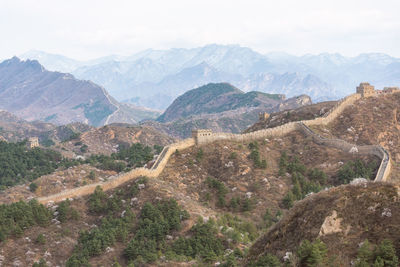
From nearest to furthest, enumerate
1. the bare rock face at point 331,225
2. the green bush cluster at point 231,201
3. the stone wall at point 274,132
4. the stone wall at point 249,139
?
the bare rock face at point 331,225, the green bush cluster at point 231,201, the stone wall at point 249,139, the stone wall at point 274,132

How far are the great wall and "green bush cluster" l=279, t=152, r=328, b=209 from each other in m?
9.98

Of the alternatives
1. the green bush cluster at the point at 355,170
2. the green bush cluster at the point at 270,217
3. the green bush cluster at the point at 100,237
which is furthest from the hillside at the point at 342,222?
the green bush cluster at the point at 355,170

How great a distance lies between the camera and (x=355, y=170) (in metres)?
84.8

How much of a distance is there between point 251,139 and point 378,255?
74.3 meters

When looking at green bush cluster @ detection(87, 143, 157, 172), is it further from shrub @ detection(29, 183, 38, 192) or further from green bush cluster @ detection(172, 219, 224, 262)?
green bush cluster @ detection(172, 219, 224, 262)

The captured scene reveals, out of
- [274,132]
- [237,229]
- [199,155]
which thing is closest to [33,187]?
[199,155]

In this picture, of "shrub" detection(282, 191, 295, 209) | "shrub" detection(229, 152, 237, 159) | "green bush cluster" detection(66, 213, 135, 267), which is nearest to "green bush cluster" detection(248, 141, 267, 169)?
"shrub" detection(229, 152, 237, 159)

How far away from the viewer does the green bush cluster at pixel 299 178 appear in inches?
3211

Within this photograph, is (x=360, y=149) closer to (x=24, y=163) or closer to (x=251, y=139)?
(x=251, y=139)

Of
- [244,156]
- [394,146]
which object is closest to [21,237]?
[244,156]

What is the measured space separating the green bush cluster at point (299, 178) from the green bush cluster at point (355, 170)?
11.0ft

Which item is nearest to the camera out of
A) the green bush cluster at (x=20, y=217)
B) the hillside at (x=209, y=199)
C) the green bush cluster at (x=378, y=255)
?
the green bush cluster at (x=378, y=255)

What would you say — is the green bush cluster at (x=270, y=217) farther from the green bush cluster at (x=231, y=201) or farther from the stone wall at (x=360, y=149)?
the stone wall at (x=360, y=149)

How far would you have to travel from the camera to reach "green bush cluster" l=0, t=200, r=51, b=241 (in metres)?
67.9
